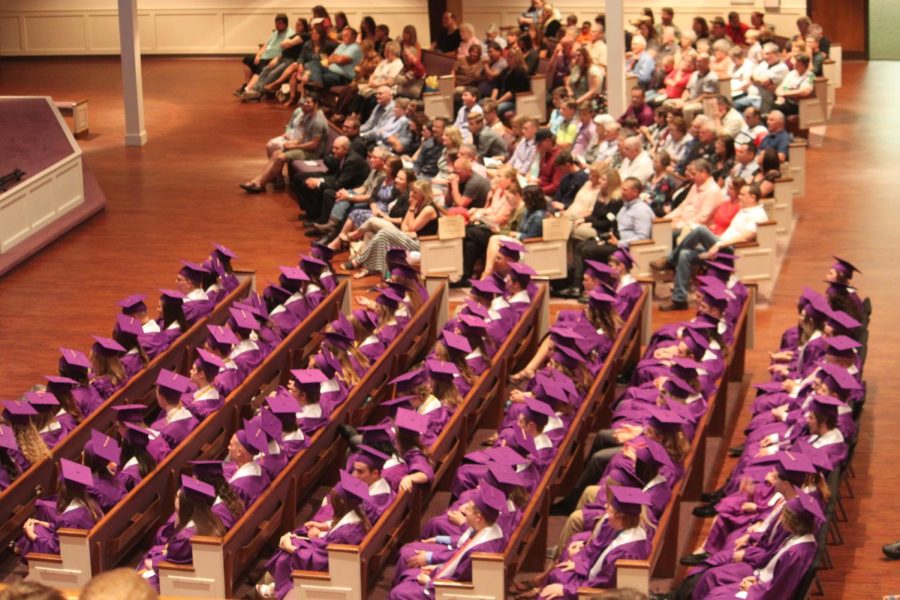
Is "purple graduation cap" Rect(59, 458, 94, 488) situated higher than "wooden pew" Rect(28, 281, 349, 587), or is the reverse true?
"purple graduation cap" Rect(59, 458, 94, 488)

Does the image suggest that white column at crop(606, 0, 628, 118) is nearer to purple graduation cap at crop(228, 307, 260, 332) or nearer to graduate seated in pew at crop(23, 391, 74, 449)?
purple graduation cap at crop(228, 307, 260, 332)

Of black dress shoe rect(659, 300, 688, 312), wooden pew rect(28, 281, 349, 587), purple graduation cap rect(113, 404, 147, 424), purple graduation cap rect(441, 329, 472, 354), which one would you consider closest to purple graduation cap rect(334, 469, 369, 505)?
wooden pew rect(28, 281, 349, 587)

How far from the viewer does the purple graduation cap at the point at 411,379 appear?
8.52 m

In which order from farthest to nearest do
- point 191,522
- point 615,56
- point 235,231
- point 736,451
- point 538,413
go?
point 615,56, point 235,231, point 736,451, point 538,413, point 191,522

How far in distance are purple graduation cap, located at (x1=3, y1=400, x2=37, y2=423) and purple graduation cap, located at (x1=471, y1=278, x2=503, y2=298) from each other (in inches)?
115

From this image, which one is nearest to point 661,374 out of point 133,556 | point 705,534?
point 705,534

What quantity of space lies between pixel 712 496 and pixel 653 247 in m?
3.50

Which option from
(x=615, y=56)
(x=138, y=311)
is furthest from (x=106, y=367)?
(x=615, y=56)

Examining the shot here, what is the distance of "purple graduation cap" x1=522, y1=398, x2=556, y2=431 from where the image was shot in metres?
7.64

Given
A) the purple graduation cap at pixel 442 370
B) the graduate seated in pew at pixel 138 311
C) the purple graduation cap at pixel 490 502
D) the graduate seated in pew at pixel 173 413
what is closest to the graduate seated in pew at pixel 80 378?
the graduate seated in pew at pixel 173 413

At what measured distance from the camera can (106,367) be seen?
8.96 m

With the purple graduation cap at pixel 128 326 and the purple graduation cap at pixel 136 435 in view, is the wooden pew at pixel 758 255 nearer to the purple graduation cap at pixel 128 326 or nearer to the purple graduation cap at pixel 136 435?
the purple graduation cap at pixel 128 326

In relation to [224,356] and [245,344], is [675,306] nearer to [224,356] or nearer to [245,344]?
[245,344]

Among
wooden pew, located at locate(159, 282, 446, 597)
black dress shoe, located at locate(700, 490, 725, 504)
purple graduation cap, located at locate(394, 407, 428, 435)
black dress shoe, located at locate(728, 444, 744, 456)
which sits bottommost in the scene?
black dress shoe, located at locate(700, 490, 725, 504)
